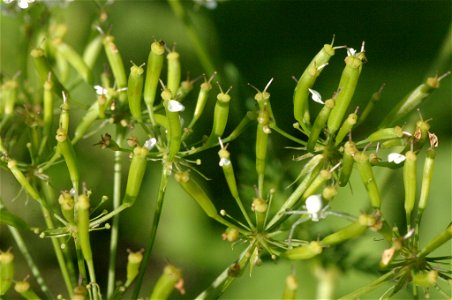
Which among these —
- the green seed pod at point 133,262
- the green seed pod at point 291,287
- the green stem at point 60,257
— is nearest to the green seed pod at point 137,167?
the green seed pod at point 133,262

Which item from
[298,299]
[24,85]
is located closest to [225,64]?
[24,85]

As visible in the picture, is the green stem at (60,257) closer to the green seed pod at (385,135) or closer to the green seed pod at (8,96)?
the green seed pod at (8,96)

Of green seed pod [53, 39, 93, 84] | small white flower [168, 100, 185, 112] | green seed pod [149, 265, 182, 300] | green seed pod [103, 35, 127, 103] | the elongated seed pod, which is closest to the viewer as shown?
green seed pod [149, 265, 182, 300]

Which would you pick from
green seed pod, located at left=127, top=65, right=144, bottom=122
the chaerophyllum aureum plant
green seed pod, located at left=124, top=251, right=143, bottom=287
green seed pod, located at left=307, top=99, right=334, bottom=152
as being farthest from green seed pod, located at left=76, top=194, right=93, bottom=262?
green seed pod, located at left=307, top=99, right=334, bottom=152

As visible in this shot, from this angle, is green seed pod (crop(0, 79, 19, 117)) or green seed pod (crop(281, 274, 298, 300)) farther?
green seed pod (crop(0, 79, 19, 117))

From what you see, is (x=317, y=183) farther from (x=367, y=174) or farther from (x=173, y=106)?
(x=173, y=106)

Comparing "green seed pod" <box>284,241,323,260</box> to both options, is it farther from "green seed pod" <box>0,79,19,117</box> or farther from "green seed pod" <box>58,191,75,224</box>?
"green seed pod" <box>0,79,19,117</box>

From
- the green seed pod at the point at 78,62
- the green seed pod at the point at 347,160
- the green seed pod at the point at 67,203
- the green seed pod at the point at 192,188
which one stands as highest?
the green seed pod at the point at 78,62
